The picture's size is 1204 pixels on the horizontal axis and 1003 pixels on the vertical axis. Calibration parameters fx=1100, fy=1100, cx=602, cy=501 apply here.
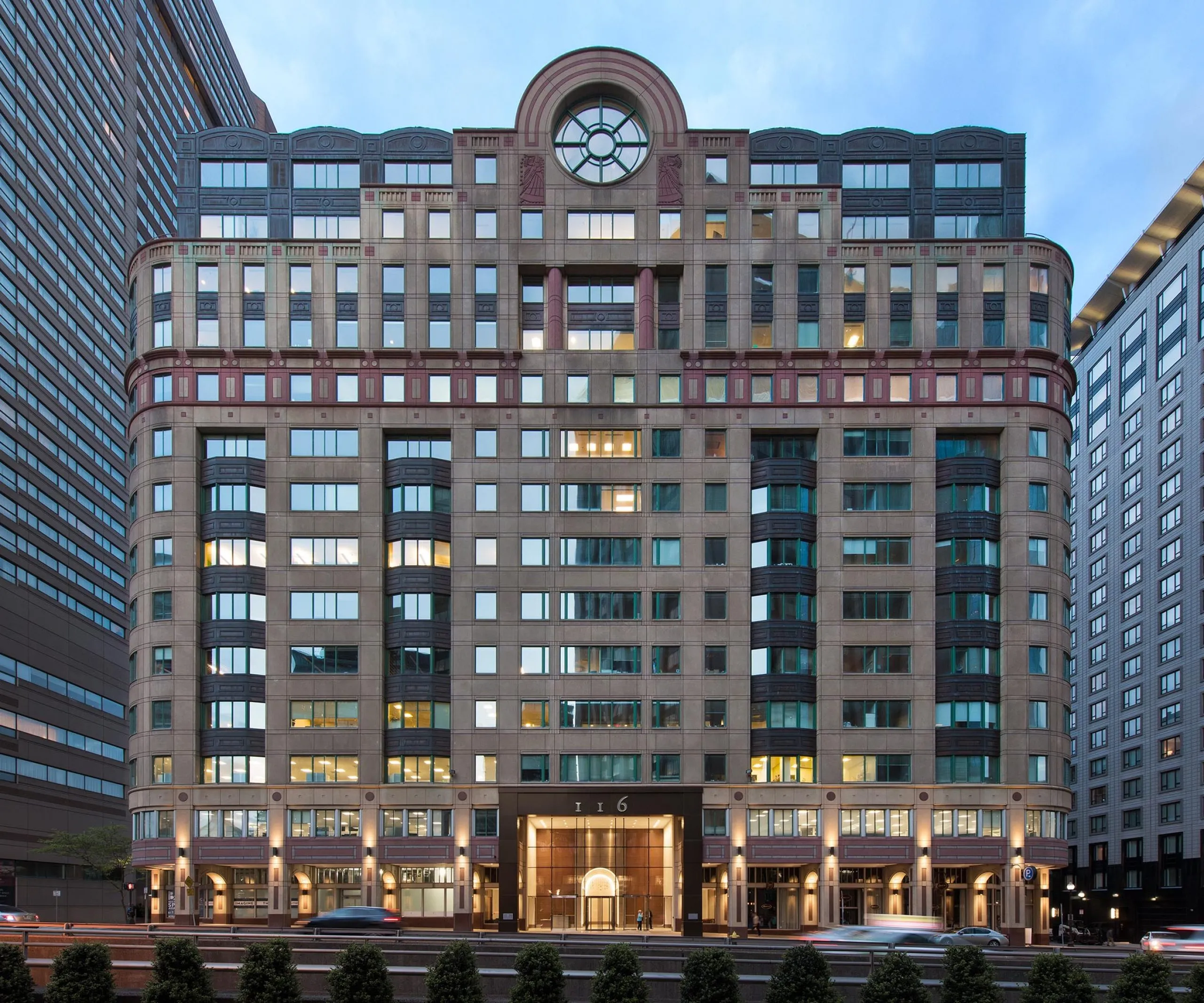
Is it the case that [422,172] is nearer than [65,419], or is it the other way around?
[422,172]

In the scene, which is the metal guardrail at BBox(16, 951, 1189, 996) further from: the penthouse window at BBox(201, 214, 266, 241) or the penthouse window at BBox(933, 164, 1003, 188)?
the penthouse window at BBox(933, 164, 1003, 188)

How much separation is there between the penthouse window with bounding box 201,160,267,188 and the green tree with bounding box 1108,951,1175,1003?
2733 inches

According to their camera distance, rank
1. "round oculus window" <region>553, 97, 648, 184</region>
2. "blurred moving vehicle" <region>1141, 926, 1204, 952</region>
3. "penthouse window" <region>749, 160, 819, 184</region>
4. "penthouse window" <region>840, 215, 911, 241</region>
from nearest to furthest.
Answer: "blurred moving vehicle" <region>1141, 926, 1204, 952</region> < "round oculus window" <region>553, 97, 648, 184</region> < "penthouse window" <region>840, 215, 911, 241</region> < "penthouse window" <region>749, 160, 819, 184</region>

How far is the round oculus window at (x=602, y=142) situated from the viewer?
75688mm

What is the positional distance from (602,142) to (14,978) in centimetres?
6185

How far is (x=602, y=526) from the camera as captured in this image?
72.2 meters

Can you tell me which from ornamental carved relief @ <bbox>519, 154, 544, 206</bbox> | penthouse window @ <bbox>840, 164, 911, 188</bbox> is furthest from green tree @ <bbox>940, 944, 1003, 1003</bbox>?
penthouse window @ <bbox>840, 164, 911, 188</bbox>

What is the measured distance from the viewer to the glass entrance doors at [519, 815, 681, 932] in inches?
2820

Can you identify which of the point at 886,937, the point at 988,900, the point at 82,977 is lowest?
the point at 988,900

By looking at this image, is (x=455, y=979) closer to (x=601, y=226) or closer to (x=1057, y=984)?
(x=1057, y=984)

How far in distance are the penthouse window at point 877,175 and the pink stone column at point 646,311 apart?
15.8 meters

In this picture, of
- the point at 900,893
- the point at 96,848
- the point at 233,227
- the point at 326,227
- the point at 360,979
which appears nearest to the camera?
the point at 360,979

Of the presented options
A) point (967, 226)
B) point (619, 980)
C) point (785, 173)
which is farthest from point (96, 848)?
point (967, 226)

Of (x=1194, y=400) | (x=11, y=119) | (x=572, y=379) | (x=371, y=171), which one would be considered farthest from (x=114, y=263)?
(x=1194, y=400)
